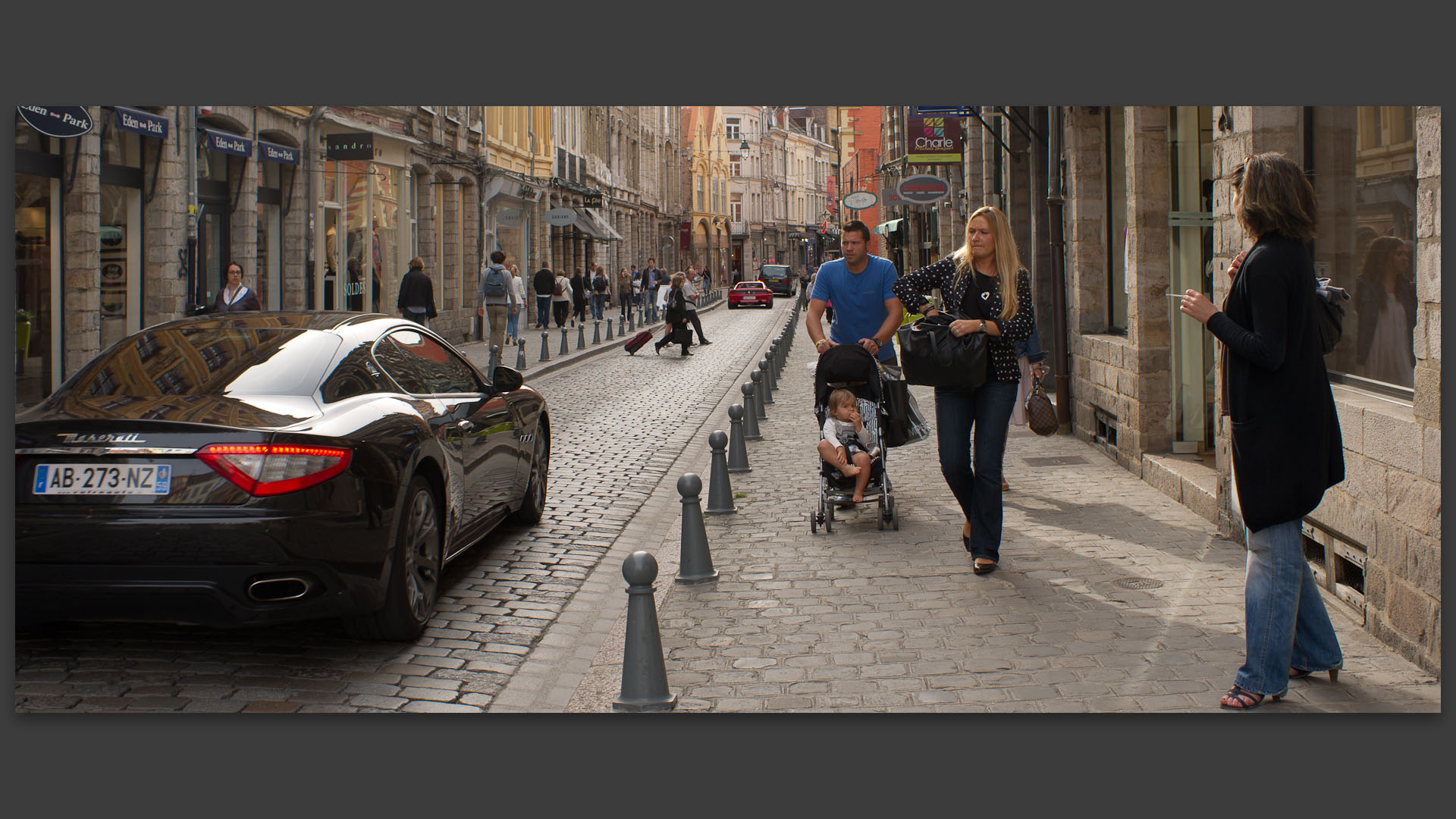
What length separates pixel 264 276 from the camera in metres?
22.0

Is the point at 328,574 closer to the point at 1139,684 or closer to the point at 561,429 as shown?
the point at 1139,684

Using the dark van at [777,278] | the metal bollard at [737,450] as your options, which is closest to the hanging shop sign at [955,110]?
the metal bollard at [737,450]

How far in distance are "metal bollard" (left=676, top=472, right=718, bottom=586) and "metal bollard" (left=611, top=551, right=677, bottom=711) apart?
6.47ft

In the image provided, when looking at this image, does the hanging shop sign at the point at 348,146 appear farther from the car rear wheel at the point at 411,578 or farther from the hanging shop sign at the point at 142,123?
the car rear wheel at the point at 411,578

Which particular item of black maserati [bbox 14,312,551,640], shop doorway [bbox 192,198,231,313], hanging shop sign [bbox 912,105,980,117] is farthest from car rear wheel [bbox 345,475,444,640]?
shop doorway [bbox 192,198,231,313]

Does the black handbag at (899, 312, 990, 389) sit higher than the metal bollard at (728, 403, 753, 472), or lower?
higher

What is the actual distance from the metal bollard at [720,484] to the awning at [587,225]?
34.1 metres

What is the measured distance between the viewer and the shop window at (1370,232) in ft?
19.7

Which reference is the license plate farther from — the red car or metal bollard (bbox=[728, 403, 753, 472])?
the red car

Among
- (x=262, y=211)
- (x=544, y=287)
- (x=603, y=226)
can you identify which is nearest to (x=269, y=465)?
(x=262, y=211)

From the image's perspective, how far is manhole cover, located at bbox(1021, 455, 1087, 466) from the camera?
1093 centimetres

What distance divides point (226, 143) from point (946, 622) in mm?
16078

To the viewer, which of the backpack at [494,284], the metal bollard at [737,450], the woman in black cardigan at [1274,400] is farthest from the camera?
the backpack at [494,284]

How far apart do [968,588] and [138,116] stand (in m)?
13.5
